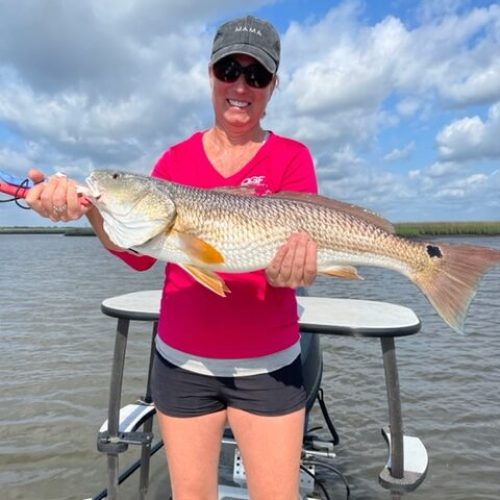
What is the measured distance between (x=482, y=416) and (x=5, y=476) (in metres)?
6.47

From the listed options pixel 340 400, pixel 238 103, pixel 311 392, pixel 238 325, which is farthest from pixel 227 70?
pixel 340 400

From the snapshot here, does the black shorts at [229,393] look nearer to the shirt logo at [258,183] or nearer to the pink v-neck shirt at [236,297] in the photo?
the pink v-neck shirt at [236,297]

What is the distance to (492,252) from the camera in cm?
269

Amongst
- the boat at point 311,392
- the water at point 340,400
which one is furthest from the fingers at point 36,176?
the water at point 340,400

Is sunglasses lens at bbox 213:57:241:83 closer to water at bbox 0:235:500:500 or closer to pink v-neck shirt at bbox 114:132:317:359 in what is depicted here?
pink v-neck shirt at bbox 114:132:317:359

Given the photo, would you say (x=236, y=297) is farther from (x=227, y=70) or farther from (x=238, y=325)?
(x=227, y=70)

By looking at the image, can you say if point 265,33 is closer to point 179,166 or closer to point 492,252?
point 179,166

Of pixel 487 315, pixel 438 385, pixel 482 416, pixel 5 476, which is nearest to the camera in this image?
pixel 5 476

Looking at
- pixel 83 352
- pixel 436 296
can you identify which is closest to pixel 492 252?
pixel 436 296

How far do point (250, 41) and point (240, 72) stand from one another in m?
0.17

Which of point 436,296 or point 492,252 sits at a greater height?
point 492,252

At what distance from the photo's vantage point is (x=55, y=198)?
2.62 meters

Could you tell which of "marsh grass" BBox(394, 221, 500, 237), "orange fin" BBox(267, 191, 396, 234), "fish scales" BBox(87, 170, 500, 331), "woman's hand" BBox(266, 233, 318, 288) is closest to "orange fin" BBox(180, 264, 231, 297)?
"fish scales" BBox(87, 170, 500, 331)

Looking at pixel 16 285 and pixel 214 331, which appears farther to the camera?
pixel 16 285
